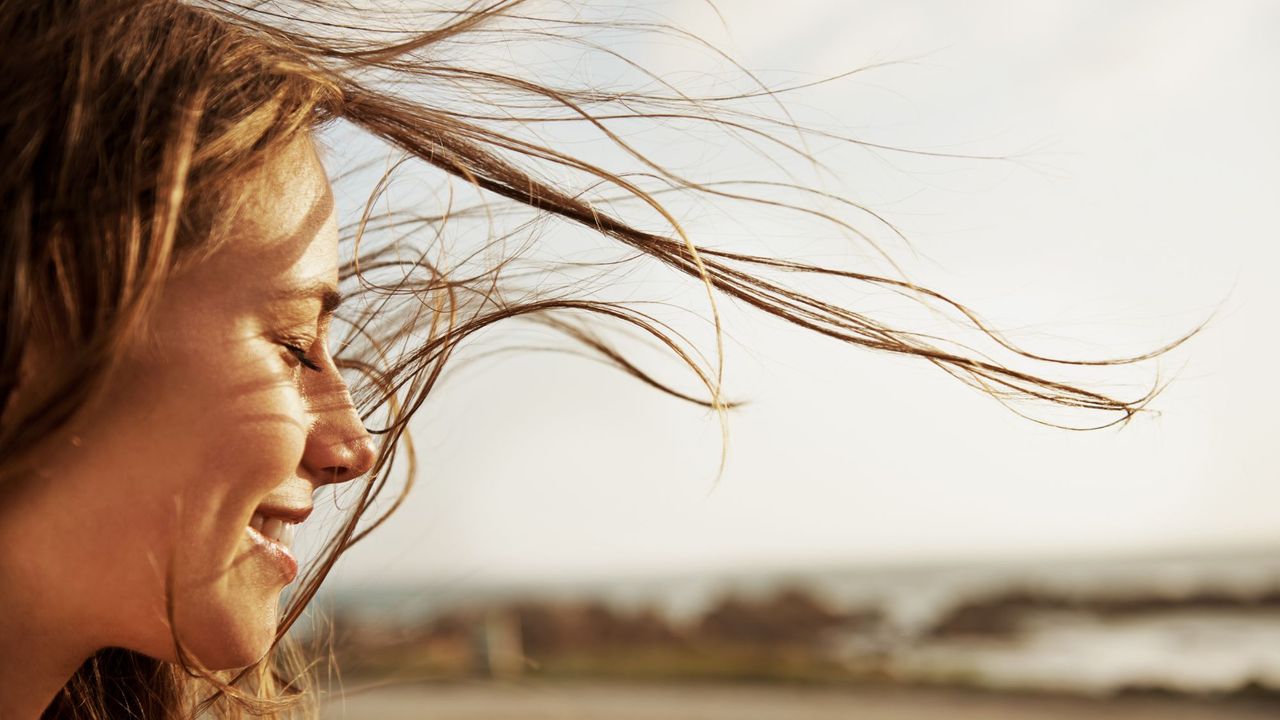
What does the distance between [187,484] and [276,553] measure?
0.27m

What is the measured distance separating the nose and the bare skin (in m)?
0.06

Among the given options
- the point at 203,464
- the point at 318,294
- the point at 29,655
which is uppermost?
the point at 318,294

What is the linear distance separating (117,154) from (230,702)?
1578 millimetres

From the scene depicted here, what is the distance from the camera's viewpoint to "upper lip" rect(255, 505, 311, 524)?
1.92 metres

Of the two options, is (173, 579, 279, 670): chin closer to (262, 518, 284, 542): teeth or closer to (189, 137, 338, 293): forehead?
(262, 518, 284, 542): teeth

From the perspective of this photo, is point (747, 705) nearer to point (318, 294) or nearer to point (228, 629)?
point (228, 629)

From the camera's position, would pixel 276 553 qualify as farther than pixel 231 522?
Yes

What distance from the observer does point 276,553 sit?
194cm

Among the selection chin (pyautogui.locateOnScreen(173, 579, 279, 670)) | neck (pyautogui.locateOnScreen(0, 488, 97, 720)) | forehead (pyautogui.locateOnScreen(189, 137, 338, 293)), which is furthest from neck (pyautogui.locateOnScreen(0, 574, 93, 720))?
forehead (pyautogui.locateOnScreen(189, 137, 338, 293))

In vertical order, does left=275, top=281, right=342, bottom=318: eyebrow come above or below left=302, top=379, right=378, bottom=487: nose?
above

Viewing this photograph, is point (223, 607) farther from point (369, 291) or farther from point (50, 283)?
point (369, 291)

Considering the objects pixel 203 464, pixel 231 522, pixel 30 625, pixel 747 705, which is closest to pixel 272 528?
pixel 231 522

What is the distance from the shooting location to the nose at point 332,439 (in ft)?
6.59

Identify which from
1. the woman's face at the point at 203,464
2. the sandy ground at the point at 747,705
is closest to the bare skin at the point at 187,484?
the woman's face at the point at 203,464
